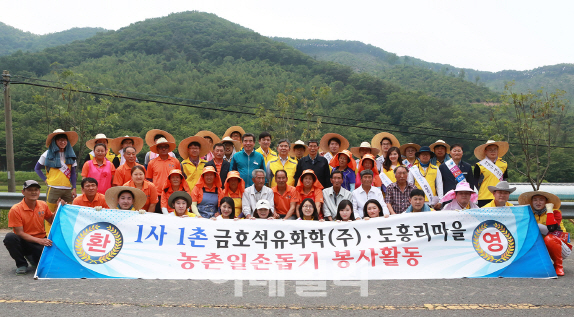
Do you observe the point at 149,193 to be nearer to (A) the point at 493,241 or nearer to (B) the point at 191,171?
(B) the point at 191,171

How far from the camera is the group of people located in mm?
6492

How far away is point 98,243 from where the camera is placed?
227 inches

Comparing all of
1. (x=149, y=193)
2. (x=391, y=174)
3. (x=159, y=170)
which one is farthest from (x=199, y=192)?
(x=391, y=174)

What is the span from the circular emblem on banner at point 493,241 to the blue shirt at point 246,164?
363 cm

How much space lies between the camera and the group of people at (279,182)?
6492 mm

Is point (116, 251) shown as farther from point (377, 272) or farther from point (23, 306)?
point (377, 272)

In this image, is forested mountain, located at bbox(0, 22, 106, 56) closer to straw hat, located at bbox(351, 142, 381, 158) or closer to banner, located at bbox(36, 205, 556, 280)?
straw hat, located at bbox(351, 142, 381, 158)

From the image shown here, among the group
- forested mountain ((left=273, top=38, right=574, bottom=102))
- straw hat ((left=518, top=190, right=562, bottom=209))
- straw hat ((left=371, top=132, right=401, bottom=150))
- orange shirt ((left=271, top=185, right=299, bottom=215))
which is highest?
forested mountain ((left=273, top=38, right=574, bottom=102))

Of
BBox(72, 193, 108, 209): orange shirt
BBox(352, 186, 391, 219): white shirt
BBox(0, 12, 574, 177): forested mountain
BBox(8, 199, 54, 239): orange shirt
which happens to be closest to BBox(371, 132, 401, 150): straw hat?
BBox(352, 186, 391, 219): white shirt

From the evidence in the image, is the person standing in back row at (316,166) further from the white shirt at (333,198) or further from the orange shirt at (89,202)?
the orange shirt at (89,202)

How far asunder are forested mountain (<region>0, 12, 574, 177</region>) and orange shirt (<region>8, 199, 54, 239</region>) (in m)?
10.6

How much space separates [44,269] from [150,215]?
4.49 feet

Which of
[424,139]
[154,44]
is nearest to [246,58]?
[154,44]

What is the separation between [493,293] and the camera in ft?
16.4
